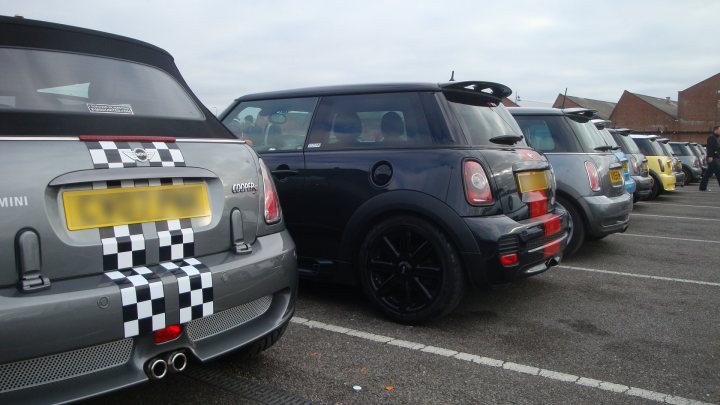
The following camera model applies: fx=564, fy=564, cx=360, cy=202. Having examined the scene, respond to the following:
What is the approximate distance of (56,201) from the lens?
1.93 m

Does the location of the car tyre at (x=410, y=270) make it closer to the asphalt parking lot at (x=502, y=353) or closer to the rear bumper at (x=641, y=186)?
the asphalt parking lot at (x=502, y=353)

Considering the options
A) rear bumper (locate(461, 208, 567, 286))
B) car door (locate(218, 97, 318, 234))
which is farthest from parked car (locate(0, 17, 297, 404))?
car door (locate(218, 97, 318, 234))

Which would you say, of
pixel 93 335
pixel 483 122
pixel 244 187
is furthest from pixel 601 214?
pixel 93 335

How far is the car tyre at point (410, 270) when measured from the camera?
140 inches

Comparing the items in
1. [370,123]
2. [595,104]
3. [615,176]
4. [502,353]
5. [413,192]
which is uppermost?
[595,104]

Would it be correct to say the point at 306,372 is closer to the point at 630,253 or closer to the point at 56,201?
the point at 56,201

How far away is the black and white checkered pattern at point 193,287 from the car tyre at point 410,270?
5.59 ft

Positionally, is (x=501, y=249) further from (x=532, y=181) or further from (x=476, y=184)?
(x=532, y=181)

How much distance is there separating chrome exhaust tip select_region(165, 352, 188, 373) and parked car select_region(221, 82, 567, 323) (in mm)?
1815

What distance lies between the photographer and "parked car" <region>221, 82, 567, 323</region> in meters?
3.54

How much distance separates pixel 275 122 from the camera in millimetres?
4539

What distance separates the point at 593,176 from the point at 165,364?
4997 millimetres

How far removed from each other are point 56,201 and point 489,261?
241cm

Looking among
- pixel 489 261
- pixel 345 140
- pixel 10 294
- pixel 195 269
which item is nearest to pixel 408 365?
pixel 489 261
